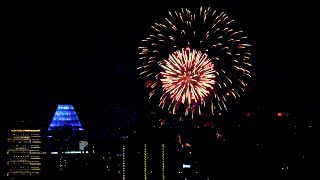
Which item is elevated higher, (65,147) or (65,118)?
(65,118)

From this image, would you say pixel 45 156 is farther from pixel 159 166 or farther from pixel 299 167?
pixel 299 167

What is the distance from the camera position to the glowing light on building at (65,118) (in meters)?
80.4

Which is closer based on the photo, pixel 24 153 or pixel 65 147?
pixel 24 153

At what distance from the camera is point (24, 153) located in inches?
2514

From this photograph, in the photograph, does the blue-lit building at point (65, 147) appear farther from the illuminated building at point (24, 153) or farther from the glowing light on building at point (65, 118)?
the illuminated building at point (24, 153)

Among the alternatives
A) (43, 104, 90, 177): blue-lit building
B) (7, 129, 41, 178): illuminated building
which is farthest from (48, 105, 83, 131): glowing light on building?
(7, 129, 41, 178): illuminated building

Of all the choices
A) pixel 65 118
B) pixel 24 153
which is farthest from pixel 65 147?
pixel 65 118

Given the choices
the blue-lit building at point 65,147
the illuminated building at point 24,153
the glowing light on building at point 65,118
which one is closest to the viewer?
the blue-lit building at point 65,147

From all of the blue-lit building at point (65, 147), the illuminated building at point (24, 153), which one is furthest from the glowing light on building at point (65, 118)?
the illuminated building at point (24, 153)

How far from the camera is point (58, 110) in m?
83.9

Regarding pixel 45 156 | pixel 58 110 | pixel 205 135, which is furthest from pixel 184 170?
pixel 58 110

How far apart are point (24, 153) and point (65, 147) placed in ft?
15.5

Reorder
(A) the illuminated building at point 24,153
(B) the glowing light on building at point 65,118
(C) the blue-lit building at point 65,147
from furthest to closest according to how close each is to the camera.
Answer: (B) the glowing light on building at point 65,118 → (A) the illuminated building at point 24,153 → (C) the blue-lit building at point 65,147

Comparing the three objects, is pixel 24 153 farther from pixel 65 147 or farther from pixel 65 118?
pixel 65 118
